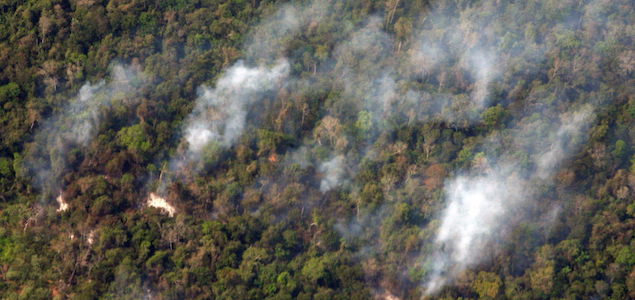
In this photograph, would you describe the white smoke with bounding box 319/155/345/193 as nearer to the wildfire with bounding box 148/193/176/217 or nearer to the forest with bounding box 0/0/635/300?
the forest with bounding box 0/0/635/300

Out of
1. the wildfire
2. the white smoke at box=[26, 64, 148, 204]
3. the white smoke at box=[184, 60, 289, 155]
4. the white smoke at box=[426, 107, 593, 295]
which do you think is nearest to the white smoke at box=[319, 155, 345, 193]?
the white smoke at box=[184, 60, 289, 155]

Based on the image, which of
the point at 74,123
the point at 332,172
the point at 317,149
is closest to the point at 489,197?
the point at 332,172

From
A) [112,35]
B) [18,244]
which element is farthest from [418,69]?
[18,244]

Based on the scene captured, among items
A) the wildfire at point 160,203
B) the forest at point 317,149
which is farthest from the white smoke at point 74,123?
the wildfire at point 160,203

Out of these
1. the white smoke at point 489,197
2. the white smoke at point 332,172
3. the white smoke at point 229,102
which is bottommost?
the white smoke at point 489,197

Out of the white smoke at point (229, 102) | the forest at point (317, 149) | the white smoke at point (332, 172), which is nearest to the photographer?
the forest at point (317, 149)

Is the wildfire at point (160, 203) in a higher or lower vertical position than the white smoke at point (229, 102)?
lower

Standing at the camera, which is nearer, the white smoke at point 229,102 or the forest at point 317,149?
the forest at point 317,149

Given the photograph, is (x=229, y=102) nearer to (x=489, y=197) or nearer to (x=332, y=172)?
(x=332, y=172)

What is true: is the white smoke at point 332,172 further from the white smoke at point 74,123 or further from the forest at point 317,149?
the white smoke at point 74,123
